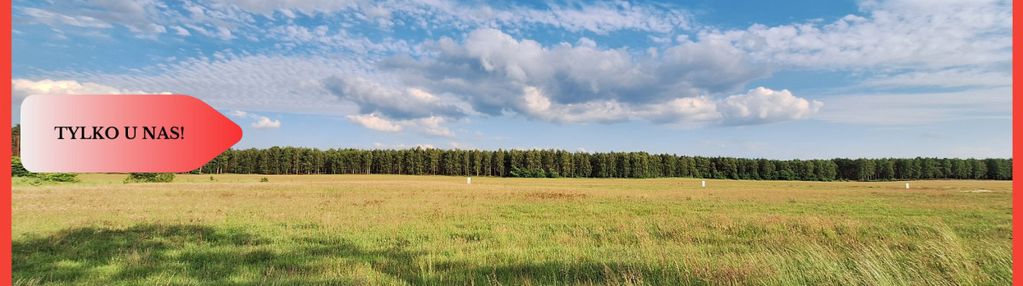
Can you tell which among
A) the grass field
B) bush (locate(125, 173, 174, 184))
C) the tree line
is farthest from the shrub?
the grass field

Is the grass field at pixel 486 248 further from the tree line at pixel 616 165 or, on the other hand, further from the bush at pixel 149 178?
the tree line at pixel 616 165

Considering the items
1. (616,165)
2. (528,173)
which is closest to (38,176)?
(528,173)

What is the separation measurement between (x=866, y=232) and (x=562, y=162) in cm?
11631

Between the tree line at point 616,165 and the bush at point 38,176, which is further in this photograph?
the tree line at point 616,165

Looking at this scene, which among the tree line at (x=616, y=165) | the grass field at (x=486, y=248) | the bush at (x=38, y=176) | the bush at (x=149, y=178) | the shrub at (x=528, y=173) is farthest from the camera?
the tree line at (x=616, y=165)

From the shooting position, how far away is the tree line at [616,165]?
126 metres

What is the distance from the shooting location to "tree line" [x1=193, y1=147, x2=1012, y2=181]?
414 ft

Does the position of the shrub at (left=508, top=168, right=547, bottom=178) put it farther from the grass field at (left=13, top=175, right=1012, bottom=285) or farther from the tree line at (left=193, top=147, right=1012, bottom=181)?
the grass field at (left=13, top=175, right=1012, bottom=285)

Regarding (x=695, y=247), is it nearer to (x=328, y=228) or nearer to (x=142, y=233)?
(x=328, y=228)

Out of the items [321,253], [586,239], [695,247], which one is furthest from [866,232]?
[321,253]

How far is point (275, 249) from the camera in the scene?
10.4 meters

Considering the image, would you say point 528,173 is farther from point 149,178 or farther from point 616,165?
point 149,178

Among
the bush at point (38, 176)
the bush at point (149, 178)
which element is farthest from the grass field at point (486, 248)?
the bush at point (149, 178)

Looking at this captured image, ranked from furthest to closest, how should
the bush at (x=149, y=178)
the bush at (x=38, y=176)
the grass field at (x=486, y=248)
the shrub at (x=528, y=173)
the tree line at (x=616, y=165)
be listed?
the tree line at (x=616, y=165)
the shrub at (x=528, y=173)
the bush at (x=149, y=178)
the bush at (x=38, y=176)
the grass field at (x=486, y=248)
